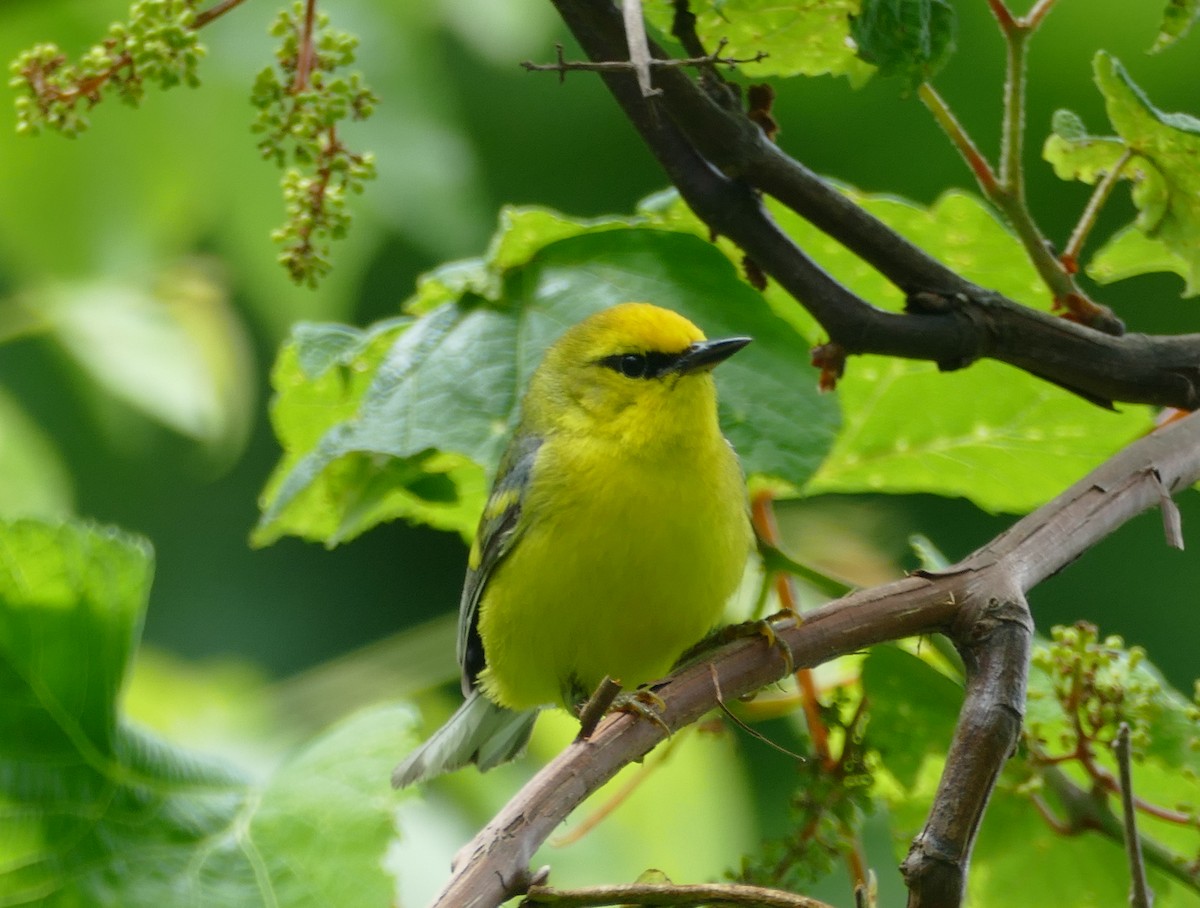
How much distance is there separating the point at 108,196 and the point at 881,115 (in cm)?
275

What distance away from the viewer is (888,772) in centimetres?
130

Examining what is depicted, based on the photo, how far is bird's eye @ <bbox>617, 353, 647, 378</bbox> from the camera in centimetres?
162

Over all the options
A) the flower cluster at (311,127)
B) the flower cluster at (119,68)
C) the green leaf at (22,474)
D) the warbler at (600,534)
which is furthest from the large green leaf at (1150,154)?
the green leaf at (22,474)

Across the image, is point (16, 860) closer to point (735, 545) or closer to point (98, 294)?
point (735, 545)

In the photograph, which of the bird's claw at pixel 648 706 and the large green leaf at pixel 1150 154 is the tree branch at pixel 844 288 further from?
the bird's claw at pixel 648 706

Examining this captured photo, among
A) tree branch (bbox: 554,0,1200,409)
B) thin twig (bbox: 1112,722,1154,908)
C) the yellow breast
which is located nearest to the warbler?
the yellow breast

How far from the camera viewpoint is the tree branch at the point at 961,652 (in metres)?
0.72

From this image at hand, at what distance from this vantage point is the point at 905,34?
0.94 meters

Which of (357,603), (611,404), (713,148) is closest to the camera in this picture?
(713,148)

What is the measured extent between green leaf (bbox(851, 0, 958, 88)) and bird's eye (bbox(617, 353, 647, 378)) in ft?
2.30

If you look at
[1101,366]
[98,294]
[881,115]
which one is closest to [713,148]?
[1101,366]

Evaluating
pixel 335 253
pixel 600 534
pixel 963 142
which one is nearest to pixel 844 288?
pixel 963 142

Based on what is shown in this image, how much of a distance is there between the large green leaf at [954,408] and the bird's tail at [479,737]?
0.48 m

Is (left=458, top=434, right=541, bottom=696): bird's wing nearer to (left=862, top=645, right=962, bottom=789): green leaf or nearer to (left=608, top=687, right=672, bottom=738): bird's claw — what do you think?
(left=862, top=645, right=962, bottom=789): green leaf
